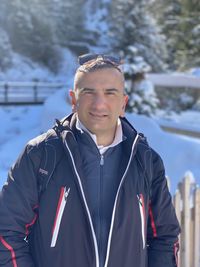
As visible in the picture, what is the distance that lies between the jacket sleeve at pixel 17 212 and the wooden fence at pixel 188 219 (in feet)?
6.58

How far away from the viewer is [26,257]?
204cm

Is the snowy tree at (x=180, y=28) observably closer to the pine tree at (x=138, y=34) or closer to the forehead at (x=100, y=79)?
the pine tree at (x=138, y=34)

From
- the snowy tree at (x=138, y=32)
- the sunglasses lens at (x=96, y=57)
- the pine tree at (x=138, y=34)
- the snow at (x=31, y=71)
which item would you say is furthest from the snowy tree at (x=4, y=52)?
the sunglasses lens at (x=96, y=57)

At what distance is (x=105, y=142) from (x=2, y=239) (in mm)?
573

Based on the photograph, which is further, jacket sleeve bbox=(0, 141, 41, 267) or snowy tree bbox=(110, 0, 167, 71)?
snowy tree bbox=(110, 0, 167, 71)

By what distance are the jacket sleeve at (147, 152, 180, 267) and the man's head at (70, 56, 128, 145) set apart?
297 mm

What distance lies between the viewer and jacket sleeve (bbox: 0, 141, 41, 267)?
2.00 metres

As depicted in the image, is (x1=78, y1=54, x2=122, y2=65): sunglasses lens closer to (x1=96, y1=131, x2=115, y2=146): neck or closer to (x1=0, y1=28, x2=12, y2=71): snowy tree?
(x1=96, y1=131, x2=115, y2=146): neck

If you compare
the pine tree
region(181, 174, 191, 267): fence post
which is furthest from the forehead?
the pine tree

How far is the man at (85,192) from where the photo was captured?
6.59ft

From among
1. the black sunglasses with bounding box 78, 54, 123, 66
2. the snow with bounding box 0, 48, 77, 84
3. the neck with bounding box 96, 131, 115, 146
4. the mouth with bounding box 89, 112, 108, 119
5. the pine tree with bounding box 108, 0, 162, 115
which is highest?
the pine tree with bounding box 108, 0, 162, 115

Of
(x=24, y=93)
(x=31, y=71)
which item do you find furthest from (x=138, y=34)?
(x=31, y=71)

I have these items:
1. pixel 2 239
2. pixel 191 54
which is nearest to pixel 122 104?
pixel 2 239

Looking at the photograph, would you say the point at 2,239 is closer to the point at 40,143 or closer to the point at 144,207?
the point at 40,143
